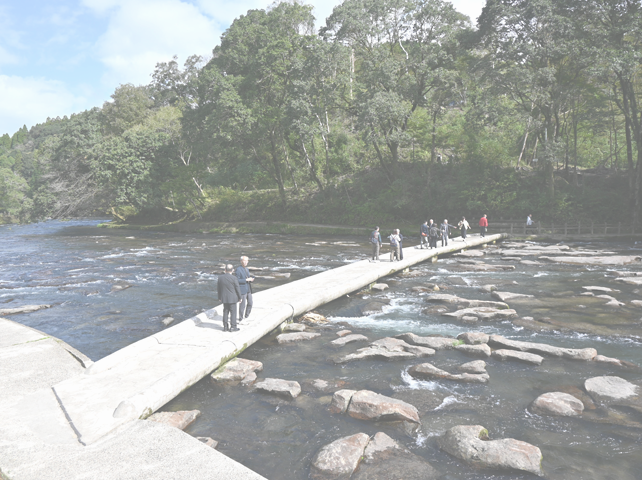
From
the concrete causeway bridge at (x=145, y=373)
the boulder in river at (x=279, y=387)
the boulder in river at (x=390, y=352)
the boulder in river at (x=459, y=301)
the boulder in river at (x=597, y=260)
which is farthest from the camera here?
the boulder in river at (x=597, y=260)

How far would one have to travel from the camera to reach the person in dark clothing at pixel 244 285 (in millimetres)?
11289

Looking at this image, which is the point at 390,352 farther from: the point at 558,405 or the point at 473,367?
the point at 558,405

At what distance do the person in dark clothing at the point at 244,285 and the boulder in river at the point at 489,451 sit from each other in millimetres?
6248

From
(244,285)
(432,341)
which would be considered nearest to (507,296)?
(432,341)

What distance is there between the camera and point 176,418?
285 inches

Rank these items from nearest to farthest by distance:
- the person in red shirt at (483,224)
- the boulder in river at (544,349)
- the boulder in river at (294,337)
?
the boulder in river at (544,349)
the boulder in river at (294,337)
the person in red shirt at (483,224)

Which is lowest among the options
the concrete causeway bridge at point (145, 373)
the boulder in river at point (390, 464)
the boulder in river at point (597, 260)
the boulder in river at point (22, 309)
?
the boulder in river at point (390, 464)

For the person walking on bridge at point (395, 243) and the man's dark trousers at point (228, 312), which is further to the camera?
the person walking on bridge at point (395, 243)

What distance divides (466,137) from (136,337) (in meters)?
38.4

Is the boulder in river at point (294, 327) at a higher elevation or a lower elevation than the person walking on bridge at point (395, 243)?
lower

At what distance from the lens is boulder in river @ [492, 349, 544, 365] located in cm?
967

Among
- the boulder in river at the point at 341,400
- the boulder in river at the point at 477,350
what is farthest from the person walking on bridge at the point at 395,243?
the boulder in river at the point at 341,400

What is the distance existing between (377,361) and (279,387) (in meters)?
2.57

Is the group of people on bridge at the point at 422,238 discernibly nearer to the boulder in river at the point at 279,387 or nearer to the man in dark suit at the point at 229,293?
the man in dark suit at the point at 229,293
